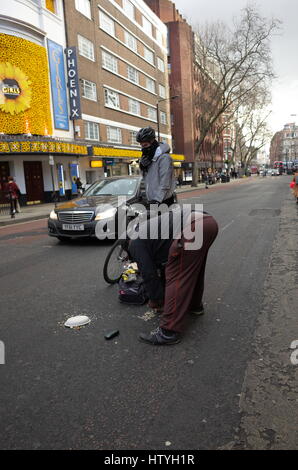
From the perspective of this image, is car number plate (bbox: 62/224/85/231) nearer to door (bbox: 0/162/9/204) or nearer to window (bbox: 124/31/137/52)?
door (bbox: 0/162/9/204)

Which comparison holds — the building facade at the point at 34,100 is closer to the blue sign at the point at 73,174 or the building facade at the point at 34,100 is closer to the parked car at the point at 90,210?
the blue sign at the point at 73,174

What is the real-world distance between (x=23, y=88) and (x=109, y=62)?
46.4 ft

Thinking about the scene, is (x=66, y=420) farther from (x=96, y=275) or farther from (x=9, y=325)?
(x=96, y=275)

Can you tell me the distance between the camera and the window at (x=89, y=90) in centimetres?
2820

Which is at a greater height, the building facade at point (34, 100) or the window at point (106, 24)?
the window at point (106, 24)

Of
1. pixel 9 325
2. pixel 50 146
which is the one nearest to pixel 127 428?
pixel 9 325

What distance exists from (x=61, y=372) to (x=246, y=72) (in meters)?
40.4

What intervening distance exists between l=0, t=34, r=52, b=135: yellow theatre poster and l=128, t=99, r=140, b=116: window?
15147mm

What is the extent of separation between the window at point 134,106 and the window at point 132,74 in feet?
7.26

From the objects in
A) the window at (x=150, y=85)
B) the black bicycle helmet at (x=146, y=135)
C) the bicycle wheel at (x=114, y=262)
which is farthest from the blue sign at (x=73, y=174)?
the black bicycle helmet at (x=146, y=135)

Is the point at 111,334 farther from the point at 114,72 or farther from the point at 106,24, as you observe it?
the point at 106,24

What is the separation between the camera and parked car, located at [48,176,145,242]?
7734 mm

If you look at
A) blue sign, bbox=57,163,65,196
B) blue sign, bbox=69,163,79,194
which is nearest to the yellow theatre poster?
blue sign, bbox=57,163,65,196

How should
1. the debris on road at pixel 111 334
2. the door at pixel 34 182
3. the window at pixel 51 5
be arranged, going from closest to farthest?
the debris on road at pixel 111 334 < the door at pixel 34 182 < the window at pixel 51 5
